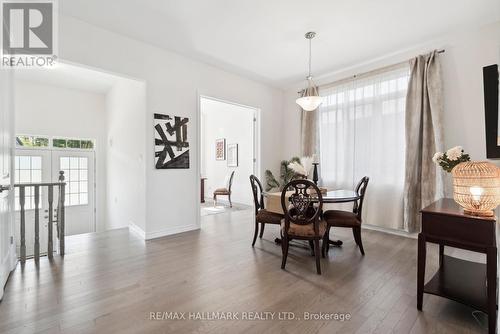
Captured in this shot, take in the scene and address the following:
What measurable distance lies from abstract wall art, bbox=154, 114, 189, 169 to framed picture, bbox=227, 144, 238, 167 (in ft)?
9.46

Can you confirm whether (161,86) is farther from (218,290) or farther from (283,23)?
(218,290)

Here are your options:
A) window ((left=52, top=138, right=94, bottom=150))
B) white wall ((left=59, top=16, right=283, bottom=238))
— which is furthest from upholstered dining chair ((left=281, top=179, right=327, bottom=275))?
window ((left=52, top=138, right=94, bottom=150))

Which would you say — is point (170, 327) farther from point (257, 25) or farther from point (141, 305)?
point (257, 25)

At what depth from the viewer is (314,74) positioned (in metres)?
4.59

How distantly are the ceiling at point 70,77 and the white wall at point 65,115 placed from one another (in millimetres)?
215

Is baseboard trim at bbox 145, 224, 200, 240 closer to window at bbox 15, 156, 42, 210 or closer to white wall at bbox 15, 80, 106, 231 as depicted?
white wall at bbox 15, 80, 106, 231

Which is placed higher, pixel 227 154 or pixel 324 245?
pixel 227 154

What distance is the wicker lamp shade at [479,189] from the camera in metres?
1.56

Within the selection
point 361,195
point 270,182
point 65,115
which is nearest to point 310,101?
point 361,195

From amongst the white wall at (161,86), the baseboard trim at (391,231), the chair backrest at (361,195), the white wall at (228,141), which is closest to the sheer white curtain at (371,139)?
the baseboard trim at (391,231)

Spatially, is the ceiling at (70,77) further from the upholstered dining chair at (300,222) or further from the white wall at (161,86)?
the upholstered dining chair at (300,222)

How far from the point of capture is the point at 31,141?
205 inches

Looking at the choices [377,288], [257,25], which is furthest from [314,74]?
[377,288]

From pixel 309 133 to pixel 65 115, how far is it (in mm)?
5627
